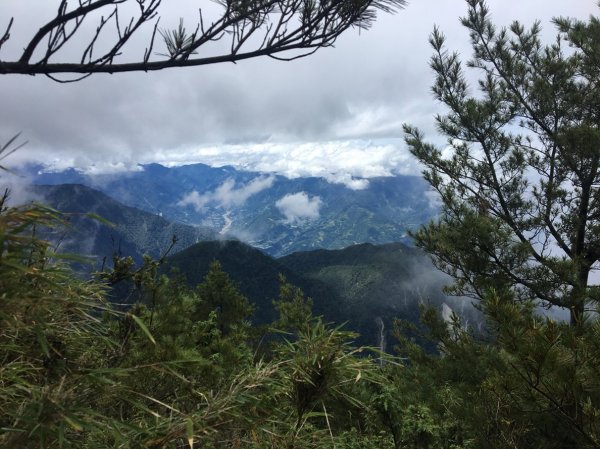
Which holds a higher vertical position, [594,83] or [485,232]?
[594,83]

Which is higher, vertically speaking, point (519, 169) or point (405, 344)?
point (519, 169)

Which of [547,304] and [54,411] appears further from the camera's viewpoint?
[547,304]

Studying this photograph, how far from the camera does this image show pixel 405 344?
1133cm

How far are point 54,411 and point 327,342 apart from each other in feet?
3.07

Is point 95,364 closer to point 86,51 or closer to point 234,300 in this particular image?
point 86,51

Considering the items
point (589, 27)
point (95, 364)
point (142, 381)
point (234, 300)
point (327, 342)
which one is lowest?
point (234, 300)

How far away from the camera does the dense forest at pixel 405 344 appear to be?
3.96ft

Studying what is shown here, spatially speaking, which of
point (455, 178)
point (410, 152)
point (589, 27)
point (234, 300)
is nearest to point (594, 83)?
point (589, 27)

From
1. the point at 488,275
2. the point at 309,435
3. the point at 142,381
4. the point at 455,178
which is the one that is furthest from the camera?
the point at 455,178

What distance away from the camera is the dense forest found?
121cm

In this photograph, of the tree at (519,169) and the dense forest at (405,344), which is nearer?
the dense forest at (405,344)

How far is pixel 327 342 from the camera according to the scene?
158cm

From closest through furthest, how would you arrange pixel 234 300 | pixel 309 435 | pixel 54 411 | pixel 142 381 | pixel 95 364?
pixel 54 411, pixel 309 435, pixel 95 364, pixel 142 381, pixel 234 300

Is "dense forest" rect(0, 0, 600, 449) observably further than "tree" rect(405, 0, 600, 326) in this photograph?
No
